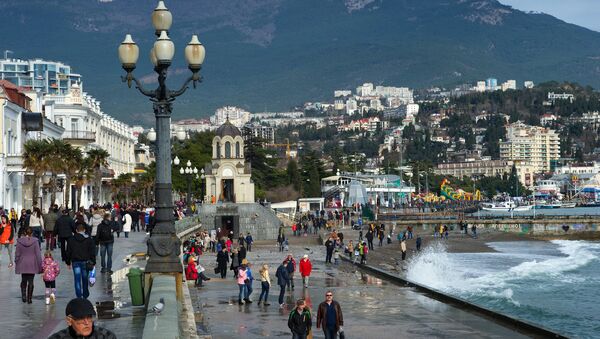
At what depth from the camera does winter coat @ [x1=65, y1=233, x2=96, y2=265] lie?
1861 centimetres

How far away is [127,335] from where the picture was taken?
47.2 feet

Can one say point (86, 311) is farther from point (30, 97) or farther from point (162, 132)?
point (30, 97)

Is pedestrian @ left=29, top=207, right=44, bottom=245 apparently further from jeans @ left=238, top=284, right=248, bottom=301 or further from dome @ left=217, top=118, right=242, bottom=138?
dome @ left=217, top=118, right=242, bottom=138

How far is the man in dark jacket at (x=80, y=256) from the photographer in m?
18.6

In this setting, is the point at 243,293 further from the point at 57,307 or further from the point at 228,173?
the point at 228,173

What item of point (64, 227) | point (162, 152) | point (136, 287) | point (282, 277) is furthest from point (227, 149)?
point (136, 287)

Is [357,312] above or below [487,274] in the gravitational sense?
above

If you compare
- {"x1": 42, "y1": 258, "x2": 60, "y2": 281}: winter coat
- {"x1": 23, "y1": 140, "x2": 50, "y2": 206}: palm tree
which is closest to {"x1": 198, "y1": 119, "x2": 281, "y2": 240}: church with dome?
{"x1": 23, "y1": 140, "x2": 50, "y2": 206}: palm tree

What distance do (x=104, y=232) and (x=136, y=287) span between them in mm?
6051

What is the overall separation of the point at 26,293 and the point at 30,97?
43.6 metres

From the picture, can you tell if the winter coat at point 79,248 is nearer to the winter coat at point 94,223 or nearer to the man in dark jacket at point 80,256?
the man in dark jacket at point 80,256

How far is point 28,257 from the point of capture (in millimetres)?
18406

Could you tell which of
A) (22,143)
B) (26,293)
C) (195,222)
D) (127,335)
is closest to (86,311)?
(127,335)

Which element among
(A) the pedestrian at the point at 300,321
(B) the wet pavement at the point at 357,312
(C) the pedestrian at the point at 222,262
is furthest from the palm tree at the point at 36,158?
(A) the pedestrian at the point at 300,321
